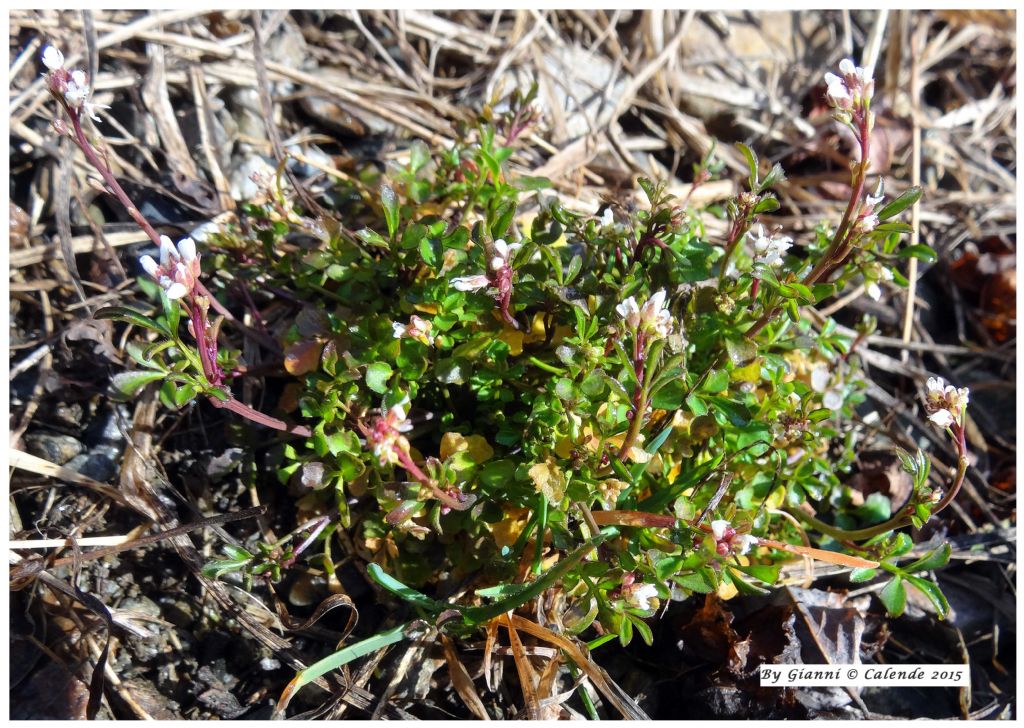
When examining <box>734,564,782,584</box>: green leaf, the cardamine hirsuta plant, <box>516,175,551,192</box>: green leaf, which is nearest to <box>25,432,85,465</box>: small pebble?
the cardamine hirsuta plant

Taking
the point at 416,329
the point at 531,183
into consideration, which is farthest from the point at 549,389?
the point at 531,183

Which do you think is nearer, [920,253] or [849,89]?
[849,89]

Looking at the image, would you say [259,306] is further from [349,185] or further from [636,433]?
[636,433]

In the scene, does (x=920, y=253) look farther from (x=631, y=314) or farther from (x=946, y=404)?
(x=631, y=314)

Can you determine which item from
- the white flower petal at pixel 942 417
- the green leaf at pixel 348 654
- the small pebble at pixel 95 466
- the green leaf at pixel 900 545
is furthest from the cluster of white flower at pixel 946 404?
the small pebble at pixel 95 466

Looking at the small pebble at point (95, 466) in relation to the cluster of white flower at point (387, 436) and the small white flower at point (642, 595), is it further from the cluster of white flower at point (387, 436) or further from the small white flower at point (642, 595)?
the small white flower at point (642, 595)

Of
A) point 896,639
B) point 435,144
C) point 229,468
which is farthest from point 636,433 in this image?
point 435,144

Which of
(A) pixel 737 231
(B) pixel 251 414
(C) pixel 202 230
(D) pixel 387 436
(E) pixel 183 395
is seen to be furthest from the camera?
(C) pixel 202 230
